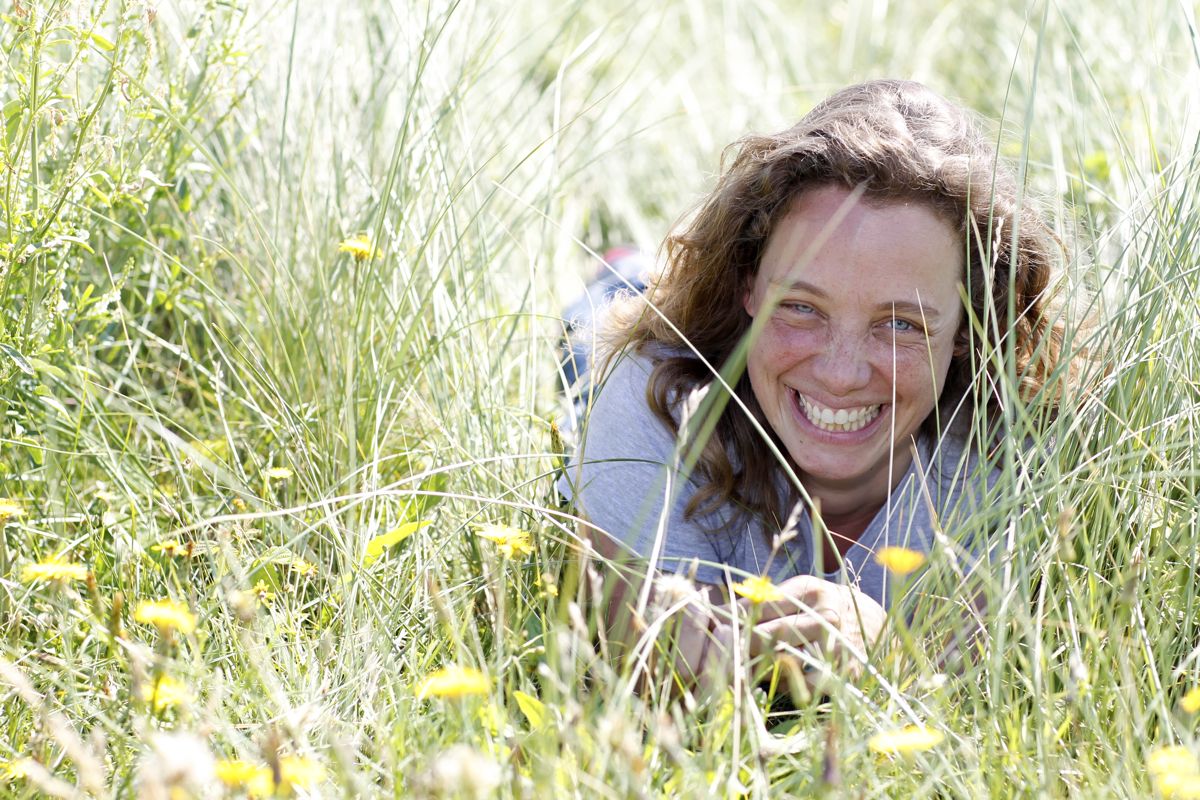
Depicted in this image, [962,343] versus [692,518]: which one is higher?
[962,343]

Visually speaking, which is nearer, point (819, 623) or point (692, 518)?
point (819, 623)

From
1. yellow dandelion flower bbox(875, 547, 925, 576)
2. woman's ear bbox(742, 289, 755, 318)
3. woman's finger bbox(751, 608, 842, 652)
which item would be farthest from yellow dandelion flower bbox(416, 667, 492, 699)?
woman's ear bbox(742, 289, 755, 318)

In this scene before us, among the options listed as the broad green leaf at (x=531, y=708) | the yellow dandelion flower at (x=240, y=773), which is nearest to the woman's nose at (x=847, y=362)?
the broad green leaf at (x=531, y=708)

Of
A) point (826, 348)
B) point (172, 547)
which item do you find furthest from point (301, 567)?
point (826, 348)

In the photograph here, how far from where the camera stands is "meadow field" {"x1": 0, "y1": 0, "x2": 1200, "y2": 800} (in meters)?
1.18

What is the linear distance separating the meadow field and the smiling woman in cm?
11

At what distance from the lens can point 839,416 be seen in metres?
1.86

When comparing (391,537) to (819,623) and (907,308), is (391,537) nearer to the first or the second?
(819,623)

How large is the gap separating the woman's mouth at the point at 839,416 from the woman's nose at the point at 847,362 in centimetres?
6

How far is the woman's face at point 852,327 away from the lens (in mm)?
1755

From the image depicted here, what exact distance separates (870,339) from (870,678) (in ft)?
1.96

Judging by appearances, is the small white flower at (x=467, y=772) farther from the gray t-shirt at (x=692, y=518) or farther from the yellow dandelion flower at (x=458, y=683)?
the gray t-shirt at (x=692, y=518)

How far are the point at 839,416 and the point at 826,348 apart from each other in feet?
0.38

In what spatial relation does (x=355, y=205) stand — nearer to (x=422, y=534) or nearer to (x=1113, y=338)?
(x=422, y=534)
